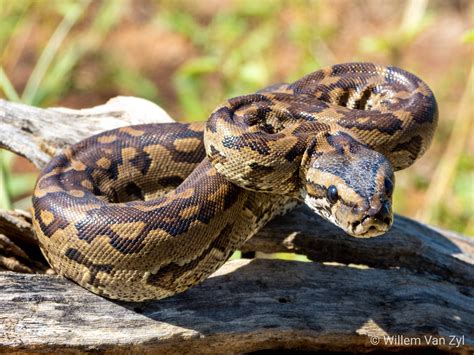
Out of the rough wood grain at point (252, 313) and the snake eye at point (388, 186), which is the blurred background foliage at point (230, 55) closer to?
the rough wood grain at point (252, 313)

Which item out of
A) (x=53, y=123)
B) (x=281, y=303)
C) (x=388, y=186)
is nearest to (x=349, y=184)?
(x=388, y=186)

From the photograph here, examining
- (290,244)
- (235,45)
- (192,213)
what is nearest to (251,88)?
(235,45)

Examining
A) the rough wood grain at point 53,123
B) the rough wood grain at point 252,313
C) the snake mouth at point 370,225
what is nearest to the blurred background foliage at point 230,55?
the rough wood grain at point 53,123

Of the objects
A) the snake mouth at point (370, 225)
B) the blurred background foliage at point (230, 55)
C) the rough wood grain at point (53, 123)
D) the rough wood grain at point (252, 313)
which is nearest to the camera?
the snake mouth at point (370, 225)

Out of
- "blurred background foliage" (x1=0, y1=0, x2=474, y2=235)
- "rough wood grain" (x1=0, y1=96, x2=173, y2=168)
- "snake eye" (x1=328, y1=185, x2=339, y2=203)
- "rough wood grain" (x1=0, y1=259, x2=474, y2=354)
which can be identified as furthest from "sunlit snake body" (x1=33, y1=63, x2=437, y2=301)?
"blurred background foliage" (x1=0, y1=0, x2=474, y2=235)

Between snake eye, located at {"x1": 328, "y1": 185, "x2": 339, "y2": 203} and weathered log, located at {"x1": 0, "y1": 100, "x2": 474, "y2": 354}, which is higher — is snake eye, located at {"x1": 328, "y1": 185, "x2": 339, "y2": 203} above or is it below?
above

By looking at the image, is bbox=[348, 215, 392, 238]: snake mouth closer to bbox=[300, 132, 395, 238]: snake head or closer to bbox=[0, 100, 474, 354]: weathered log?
bbox=[300, 132, 395, 238]: snake head

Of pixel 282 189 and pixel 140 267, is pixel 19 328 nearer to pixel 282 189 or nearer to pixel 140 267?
pixel 140 267
